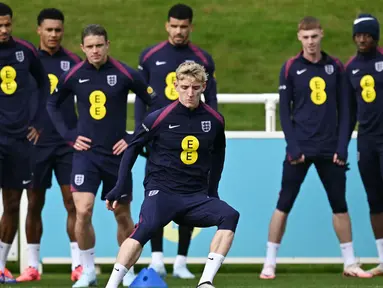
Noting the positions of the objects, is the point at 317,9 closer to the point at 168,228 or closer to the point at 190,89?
the point at 168,228

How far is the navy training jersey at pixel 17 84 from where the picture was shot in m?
13.3

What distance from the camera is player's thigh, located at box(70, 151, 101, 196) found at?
12.9 m

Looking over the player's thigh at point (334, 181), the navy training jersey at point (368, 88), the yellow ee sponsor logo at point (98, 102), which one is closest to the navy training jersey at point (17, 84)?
the yellow ee sponsor logo at point (98, 102)

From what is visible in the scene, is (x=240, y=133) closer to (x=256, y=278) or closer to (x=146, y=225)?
(x=256, y=278)

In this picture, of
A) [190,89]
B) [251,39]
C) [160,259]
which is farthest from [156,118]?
[251,39]

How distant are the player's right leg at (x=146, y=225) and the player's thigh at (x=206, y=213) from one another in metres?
0.09

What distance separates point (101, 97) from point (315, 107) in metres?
2.29

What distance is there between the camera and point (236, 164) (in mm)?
15250

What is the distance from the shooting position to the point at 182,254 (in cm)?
1433

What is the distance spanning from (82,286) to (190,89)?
266 centimetres

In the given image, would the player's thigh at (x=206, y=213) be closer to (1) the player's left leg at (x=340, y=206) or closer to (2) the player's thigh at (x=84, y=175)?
(2) the player's thigh at (x=84, y=175)

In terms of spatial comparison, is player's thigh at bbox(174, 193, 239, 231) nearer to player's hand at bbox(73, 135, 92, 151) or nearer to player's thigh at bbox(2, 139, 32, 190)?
player's hand at bbox(73, 135, 92, 151)

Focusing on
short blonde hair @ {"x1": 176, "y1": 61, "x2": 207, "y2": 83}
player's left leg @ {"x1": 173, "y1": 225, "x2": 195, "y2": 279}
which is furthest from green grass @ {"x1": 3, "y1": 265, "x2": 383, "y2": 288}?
short blonde hair @ {"x1": 176, "y1": 61, "x2": 207, "y2": 83}

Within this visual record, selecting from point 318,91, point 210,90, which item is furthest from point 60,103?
point 318,91
